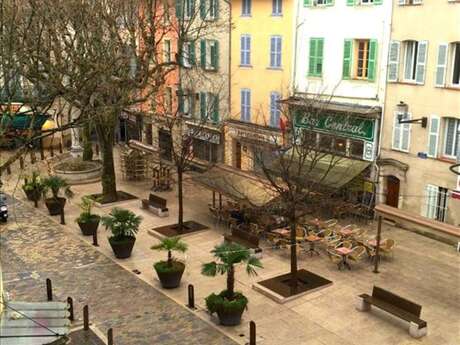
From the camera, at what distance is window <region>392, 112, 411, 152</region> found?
23.4m

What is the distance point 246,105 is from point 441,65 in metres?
12.0

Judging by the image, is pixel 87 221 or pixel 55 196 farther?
pixel 55 196

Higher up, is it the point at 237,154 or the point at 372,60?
the point at 372,60

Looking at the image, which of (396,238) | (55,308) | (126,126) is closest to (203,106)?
(126,126)

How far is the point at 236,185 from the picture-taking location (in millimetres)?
24297

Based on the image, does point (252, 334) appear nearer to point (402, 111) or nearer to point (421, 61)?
point (402, 111)

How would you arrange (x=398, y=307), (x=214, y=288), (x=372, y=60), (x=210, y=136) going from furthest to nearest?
(x=210, y=136) < (x=372, y=60) < (x=214, y=288) < (x=398, y=307)

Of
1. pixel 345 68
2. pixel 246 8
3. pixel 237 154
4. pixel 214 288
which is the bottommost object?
pixel 214 288

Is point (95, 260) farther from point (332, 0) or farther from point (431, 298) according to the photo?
point (332, 0)

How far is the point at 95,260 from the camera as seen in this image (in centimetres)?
2044

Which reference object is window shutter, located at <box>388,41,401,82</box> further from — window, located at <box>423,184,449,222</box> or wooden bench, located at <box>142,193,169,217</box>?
wooden bench, located at <box>142,193,169,217</box>

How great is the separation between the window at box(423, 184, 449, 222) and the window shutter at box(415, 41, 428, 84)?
13.8 feet

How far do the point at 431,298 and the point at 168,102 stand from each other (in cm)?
2381

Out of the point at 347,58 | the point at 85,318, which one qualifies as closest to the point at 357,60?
the point at 347,58
